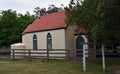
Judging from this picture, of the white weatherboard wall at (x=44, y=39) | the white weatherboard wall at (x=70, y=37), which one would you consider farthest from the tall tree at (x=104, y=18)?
the white weatherboard wall at (x=44, y=39)

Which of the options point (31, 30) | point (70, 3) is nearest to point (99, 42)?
point (70, 3)

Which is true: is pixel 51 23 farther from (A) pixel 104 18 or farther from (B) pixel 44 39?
(A) pixel 104 18

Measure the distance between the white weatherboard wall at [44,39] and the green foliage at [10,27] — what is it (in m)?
11.6

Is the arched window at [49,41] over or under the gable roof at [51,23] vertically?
under

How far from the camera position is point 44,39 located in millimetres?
39406

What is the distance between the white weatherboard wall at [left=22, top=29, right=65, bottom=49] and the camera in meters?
36.2

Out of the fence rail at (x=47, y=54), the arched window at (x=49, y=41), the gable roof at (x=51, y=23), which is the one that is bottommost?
the fence rail at (x=47, y=54)

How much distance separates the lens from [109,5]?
19.8 meters

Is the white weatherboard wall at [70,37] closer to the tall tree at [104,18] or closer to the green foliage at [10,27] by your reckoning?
the tall tree at [104,18]

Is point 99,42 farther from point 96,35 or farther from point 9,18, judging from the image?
point 9,18

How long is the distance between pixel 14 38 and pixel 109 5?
37752 mm

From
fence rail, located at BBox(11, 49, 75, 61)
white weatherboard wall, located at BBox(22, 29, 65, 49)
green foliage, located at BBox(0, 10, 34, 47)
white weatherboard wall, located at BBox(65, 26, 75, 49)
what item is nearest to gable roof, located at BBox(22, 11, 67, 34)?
white weatherboard wall, located at BBox(22, 29, 65, 49)

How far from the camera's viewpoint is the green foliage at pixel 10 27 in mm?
56394

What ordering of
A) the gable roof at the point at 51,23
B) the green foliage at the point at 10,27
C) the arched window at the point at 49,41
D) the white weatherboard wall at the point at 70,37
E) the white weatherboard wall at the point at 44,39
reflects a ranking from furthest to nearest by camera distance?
the green foliage at the point at 10,27, the arched window at the point at 49,41, the gable roof at the point at 51,23, the white weatherboard wall at the point at 44,39, the white weatherboard wall at the point at 70,37
